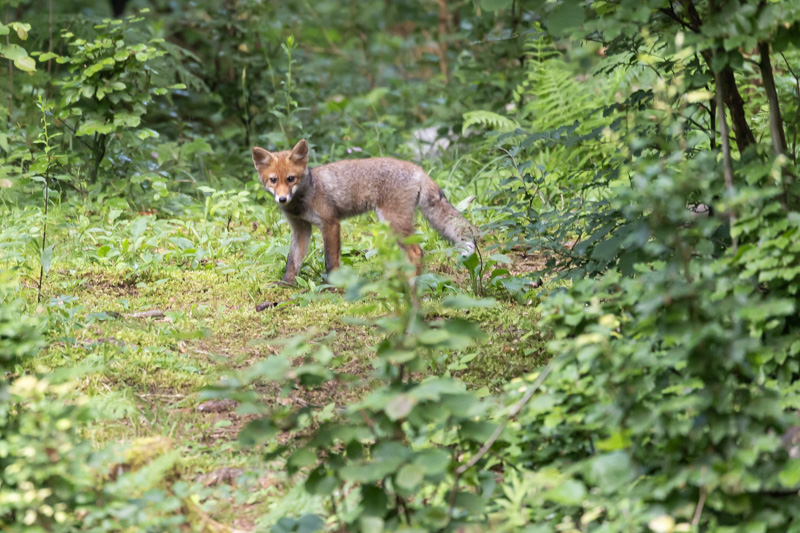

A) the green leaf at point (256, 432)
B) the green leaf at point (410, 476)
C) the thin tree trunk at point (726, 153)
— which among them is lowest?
the green leaf at point (410, 476)

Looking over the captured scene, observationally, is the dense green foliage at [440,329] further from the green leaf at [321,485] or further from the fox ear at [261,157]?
the fox ear at [261,157]

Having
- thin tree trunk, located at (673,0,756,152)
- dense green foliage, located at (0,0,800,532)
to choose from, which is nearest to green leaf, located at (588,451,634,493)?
dense green foliage, located at (0,0,800,532)

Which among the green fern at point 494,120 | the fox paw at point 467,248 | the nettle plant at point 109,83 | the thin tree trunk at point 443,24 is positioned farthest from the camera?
the thin tree trunk at point 443,24

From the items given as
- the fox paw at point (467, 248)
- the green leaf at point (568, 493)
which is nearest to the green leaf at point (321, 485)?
the green leaf at point (568, 493)

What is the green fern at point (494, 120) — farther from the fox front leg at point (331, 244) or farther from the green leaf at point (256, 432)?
the green leaf at point (256, 432)

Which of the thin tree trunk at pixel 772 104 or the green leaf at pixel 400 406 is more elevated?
the thin tree trunk at pixel 772 104

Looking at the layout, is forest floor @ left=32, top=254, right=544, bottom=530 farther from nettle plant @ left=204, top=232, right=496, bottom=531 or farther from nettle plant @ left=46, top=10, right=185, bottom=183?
nettle plant @ left=46, top=10, right=185, bottom=183

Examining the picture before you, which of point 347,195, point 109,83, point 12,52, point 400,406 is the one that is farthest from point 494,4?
point 109,83

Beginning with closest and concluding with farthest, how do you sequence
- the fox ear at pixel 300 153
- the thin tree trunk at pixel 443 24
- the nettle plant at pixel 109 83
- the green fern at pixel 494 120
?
the fox ear at pixel 300 153 < the nettle plant at pixel 109 83 < the green fern at pixel 494 120 < the thin tree trunk at pixel 443 24

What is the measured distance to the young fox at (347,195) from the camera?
6.25m

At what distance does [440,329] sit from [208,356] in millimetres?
1799

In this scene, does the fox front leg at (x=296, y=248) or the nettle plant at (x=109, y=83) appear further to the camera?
the nettle plant at (x=109, y=83)

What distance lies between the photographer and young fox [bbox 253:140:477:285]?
6.25 metres

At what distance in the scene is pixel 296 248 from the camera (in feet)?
20.6
